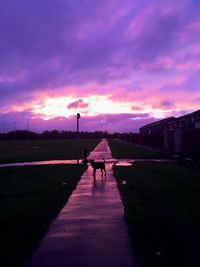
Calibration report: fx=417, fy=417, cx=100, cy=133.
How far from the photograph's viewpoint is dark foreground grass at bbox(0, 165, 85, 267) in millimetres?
6636

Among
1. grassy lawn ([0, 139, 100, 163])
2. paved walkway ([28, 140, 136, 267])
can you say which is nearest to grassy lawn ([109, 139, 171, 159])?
grassy lawn ([0, 139, 100, 163])

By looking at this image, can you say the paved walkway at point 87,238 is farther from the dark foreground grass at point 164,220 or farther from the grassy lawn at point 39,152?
the grassy lawn at point 39,152

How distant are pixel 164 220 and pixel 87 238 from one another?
2.22 m

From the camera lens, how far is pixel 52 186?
49.7ft

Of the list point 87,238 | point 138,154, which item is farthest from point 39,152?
point 87,238

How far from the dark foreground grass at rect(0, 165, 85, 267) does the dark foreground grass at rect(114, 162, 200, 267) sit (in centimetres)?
173

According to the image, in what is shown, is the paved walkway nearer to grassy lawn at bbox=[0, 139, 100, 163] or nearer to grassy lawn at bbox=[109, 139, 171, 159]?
grassy lawn at bbox=[109, 139, 171, 159]

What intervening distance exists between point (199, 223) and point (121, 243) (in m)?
2.29

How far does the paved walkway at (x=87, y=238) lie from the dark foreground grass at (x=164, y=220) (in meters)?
0.25

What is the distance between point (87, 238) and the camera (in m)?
7.18

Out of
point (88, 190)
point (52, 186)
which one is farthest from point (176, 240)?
point (52, 186)

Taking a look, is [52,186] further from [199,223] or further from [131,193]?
[199,223]

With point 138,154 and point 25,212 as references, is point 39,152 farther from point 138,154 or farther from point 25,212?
point 25,212

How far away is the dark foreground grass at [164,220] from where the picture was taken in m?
6.25
